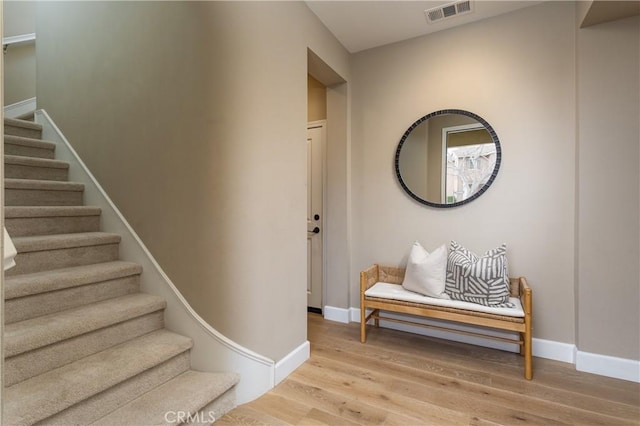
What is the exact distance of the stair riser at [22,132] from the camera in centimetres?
268

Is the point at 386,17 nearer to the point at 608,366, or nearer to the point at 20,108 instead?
the point at 608,366

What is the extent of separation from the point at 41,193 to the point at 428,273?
299 cm

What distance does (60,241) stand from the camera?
1.96 m

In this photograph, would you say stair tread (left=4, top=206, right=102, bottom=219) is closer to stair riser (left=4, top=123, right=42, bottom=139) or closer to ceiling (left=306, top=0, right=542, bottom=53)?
stair riser (left=4, top=123, right=42, bottom=139)

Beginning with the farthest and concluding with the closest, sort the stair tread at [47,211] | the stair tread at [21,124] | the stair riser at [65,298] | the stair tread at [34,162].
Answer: the stair tread at [21,124]
the stair tread at [34,162]
the stair tread at [47,211]
the stair riser at [65,298]

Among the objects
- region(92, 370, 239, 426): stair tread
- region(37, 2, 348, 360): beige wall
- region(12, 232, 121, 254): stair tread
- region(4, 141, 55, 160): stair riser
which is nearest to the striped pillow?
region(37, 2, 348, 360): beige wall

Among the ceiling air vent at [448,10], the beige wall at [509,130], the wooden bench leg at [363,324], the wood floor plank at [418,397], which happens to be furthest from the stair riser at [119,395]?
the ceiling air vent at [448,10]

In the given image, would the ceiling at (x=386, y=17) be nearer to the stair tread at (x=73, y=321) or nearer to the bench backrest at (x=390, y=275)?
the bench backrest at (x=390, y=275)

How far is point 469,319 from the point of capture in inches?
91.1

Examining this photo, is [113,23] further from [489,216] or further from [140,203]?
[489,216]

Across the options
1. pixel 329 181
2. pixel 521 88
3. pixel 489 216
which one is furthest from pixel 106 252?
pixel 521 88

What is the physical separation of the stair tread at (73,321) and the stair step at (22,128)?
6.31ft

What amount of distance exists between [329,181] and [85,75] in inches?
88.3

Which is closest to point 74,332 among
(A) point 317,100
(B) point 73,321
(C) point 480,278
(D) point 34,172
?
(B) point 73,321
